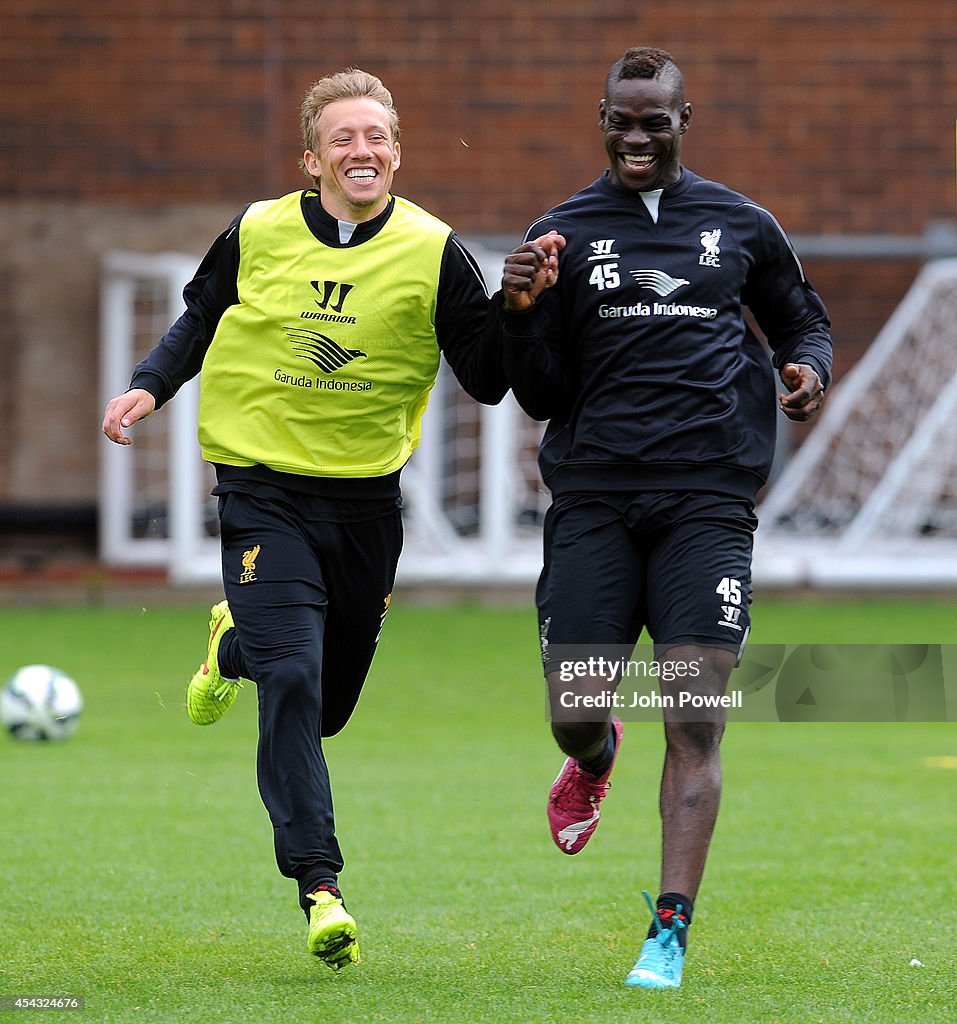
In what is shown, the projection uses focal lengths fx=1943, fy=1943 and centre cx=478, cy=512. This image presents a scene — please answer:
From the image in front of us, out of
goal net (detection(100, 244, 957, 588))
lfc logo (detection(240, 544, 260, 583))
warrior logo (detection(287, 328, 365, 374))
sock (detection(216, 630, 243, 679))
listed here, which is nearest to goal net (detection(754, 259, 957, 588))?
goal net (detection(100, 244, 957, 588))

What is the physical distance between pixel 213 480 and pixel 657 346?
44.0 ft

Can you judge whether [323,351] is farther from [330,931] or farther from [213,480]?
[213,480]

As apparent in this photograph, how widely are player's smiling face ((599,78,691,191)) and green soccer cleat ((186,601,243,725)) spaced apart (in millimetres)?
1856

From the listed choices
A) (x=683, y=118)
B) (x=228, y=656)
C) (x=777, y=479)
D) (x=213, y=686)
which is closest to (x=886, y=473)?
(x=777, y=479)

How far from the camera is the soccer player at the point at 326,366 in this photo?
541cm

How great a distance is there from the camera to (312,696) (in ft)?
17.0

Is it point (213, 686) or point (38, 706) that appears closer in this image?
point (213, 686)

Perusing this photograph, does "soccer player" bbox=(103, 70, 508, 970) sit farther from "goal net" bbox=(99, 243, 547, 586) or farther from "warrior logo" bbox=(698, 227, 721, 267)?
"goal net" bbox=(99, 243, 547, 586)

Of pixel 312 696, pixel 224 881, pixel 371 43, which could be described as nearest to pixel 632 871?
pixel 224 881

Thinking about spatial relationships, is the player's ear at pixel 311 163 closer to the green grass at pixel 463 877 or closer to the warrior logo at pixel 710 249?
the warrior logo at pixel 710 249

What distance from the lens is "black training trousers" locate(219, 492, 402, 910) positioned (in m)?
5.12

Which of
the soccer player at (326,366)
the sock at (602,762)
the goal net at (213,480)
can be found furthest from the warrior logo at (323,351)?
the goal net at (213,480)

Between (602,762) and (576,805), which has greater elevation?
(602,762)

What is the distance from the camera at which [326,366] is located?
17.9 ft
